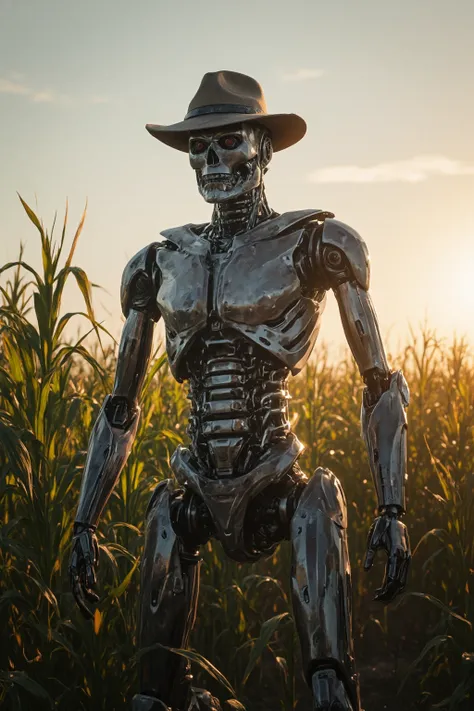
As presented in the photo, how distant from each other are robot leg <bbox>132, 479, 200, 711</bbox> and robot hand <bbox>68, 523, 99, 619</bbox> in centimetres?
16

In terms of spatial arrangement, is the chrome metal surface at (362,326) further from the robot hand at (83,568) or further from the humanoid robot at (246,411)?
the robot hand at (83,568)

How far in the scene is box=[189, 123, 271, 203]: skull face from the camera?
3.09 m

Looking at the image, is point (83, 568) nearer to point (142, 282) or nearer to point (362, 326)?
point (142, 282)

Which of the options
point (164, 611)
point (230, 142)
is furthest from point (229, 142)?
point (164, 611)

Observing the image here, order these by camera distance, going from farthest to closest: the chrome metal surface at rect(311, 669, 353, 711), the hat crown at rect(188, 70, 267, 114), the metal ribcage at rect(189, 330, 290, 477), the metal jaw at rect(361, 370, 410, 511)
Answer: the hat crown at rect(188, 70, 267, 114) < the metal ribcage at rect(189, 330, 290, 477) < the metal jaw at rect(361, 370, 410, 511) < the chrome metal surface at rect(311, 669, 353, 711)

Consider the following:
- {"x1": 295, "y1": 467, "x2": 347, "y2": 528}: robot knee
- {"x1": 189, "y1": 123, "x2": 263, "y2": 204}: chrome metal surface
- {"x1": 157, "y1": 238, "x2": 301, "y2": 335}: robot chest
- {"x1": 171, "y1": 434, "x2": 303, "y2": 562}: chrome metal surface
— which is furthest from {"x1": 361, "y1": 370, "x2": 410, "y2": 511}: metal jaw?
{"x1": 189, "y1": 123, "x2": 263, "y2": 204}: chrome metal surface

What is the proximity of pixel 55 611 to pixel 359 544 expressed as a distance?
6.64ft

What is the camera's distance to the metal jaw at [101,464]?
317cm

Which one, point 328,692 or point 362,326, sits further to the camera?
point 362,326

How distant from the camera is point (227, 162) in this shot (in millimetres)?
3090

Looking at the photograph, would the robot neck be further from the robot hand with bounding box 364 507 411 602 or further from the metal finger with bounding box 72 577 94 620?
the metal finger with bounding box 72 577 94 620

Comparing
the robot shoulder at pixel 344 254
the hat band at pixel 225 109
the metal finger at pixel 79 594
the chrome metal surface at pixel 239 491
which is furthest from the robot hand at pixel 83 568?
the hat band at pixel 225 109

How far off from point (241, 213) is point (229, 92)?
399mm

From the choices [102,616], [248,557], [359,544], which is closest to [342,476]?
[359,544]
